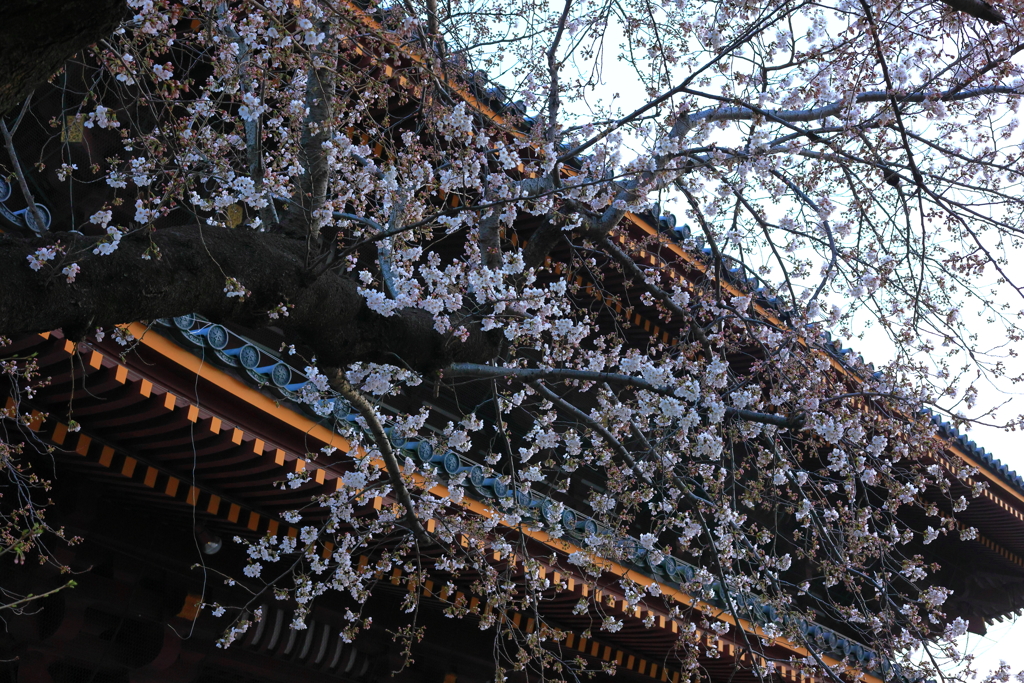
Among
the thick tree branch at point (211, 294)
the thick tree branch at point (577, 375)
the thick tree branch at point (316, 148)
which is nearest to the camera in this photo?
the thick tree branch at point (211, 294)

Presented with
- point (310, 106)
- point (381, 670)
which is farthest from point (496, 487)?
point (310, 106)

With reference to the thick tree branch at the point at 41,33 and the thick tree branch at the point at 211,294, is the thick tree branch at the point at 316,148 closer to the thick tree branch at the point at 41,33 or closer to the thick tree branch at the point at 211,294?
the thick tree branch at the point at 211,294

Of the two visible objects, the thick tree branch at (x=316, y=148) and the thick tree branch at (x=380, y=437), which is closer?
the thick tree branch at (x=316, y=148)

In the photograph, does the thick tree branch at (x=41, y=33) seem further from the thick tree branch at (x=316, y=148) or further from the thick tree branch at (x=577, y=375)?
the thick tree branch at (x=577, y=375)

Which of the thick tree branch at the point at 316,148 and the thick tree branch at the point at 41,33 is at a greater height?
the thick tree branch at the point at 316,148

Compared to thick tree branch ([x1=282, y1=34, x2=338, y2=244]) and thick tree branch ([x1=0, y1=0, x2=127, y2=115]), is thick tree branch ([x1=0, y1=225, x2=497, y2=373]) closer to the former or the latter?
thick tree branch ([x1=282, y1=34, x2=338, y2=244])

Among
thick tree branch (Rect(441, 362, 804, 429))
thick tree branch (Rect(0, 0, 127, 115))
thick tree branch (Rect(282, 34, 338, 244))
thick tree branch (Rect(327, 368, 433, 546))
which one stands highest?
thick tree branch (Rect(282, 34, 338, 244))

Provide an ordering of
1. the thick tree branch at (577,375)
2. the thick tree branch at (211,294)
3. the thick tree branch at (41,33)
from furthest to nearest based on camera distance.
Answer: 1. the thick tree branch at (577,375)
2. the thick tree branch at (211,294)
3. the thick tree branch at (41,33)

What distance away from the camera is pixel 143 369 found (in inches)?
168

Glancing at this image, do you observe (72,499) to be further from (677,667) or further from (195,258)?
(677,667)

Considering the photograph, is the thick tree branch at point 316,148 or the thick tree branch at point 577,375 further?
the thick tree branch at point 577,375

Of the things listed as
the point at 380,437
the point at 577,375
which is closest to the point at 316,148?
the point at 380,437

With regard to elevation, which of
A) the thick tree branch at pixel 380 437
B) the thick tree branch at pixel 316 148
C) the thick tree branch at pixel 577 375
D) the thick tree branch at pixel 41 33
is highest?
the thick tree branch at pixel 316 148

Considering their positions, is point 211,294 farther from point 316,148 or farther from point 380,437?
point 380,437
